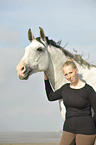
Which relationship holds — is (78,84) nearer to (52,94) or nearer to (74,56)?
(52,94)

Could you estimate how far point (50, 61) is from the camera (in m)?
4.93

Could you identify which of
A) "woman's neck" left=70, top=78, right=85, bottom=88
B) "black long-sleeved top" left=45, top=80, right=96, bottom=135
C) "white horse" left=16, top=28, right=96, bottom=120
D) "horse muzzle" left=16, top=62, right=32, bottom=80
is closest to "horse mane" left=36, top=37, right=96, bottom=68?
"white horse" left=16, top=28, right=96, bottom=120

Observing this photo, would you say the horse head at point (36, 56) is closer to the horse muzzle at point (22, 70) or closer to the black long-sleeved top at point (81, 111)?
the horse muzzle at point (22, 70)

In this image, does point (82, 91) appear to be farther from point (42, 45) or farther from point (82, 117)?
point (42, 45)

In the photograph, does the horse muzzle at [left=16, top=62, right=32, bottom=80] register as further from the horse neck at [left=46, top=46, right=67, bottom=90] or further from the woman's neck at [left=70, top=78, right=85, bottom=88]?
the woman's neck at [left=70, top=78, right=85, bottom=88]

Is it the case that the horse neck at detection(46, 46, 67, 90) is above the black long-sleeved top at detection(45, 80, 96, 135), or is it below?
above

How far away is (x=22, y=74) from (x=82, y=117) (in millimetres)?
1751

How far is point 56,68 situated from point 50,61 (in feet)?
0.68

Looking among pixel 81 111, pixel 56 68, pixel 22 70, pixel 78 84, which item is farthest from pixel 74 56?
pixel 81 111

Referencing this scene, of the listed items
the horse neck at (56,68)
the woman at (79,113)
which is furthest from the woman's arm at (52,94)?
the horse neck at (56,68)

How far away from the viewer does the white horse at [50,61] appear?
4789mm

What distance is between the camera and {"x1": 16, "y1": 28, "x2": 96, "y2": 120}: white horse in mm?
A: 4789

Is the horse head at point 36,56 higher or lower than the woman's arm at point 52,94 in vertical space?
higher

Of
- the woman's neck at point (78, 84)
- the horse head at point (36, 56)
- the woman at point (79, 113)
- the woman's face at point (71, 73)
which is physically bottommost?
the woman at point (79, 113)
